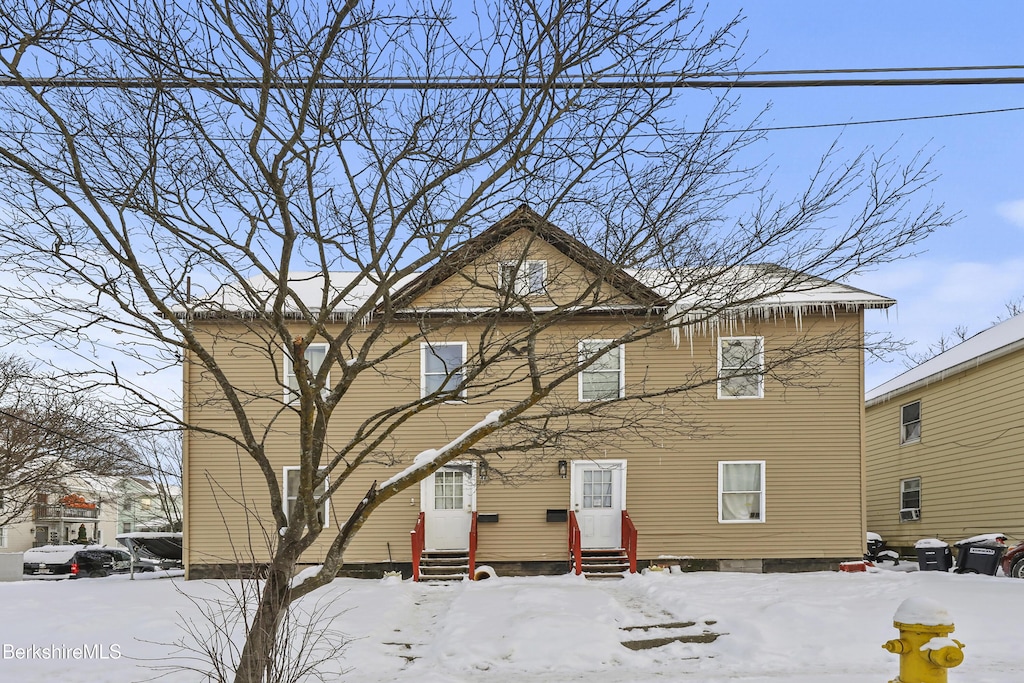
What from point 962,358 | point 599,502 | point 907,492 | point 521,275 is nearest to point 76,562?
point 599,502

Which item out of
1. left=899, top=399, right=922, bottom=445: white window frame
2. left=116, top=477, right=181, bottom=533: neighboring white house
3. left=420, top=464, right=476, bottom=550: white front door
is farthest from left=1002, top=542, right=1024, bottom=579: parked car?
left=116, top=477, right=181, bottom=533: neighboring white house

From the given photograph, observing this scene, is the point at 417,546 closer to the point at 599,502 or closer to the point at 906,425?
the point at 599,502

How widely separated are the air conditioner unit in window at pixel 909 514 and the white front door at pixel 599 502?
9237 mm

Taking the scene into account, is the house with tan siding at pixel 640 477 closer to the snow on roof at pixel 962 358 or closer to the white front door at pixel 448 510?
the white front door at pixel 448 510

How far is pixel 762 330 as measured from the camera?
56.5 ft

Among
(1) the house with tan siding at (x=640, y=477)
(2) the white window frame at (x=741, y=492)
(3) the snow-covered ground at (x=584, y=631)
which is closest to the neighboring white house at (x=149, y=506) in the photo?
(1) the house with tan siding at (x=640, y=477)

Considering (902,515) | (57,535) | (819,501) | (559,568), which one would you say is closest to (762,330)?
(819,501)

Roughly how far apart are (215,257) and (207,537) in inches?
488

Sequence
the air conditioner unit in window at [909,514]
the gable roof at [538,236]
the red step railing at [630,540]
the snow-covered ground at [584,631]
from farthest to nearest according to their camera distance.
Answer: the air conditioner unit in window at [909,514], the red step railing at [630,540], the snow-covered ground at [584,631], the gable roof at [538,236]

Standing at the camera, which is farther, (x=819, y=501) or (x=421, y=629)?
(x=819, y=501)

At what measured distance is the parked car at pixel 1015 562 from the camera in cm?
1556

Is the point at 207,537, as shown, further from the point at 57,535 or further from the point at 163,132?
the point at 57,535

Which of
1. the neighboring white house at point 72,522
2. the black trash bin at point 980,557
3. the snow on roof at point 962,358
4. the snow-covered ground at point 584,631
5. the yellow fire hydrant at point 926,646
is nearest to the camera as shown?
the yellow fire hydrant at point 926,646

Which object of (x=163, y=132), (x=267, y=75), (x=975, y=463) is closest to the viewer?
(x=267, y=75)
